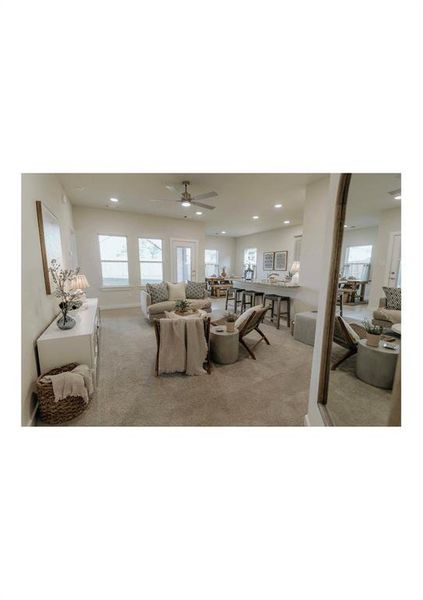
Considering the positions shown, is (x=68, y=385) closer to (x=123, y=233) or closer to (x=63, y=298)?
(x=63, y=298)

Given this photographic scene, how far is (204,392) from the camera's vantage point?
6.69ft

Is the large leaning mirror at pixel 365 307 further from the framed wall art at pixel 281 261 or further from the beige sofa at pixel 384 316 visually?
the framed wall art at pixel 281 261

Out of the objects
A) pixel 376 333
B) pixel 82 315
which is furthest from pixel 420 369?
pixel 82 315

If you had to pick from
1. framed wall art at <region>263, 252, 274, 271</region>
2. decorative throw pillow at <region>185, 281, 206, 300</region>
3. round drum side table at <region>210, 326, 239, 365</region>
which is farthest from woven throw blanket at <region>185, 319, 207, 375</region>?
framed wall art at <region>263, 252, 274, 271</region>

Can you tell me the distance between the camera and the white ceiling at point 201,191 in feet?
10.5

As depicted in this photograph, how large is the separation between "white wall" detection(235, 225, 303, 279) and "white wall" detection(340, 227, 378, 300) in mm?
6657

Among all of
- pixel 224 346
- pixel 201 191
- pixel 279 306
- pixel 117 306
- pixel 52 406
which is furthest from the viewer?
pixel 117 306

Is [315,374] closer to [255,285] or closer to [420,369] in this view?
[420,369]

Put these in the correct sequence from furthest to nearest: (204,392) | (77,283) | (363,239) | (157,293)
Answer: (157,293), (77,283), (204,392), (363,239)

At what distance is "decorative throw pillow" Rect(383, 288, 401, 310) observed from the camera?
966mm

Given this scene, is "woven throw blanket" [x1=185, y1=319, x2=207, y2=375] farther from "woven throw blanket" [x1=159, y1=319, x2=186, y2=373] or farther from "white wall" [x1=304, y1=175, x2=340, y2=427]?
"white wall" [x1=304, y1=175, x2=340, y2=427]

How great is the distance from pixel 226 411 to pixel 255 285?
11.8 feet

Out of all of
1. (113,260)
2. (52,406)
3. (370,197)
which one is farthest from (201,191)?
(52,406)

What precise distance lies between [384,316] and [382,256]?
33 centimetres
